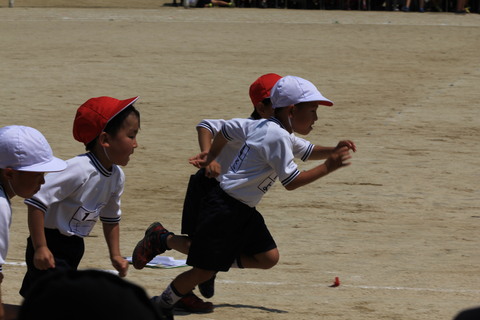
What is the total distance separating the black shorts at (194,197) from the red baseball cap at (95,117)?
1112mm

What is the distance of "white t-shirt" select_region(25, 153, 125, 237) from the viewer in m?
4.54

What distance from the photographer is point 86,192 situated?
4.64m

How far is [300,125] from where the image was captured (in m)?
5.41

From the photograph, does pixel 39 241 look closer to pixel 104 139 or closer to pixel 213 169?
pixel 104 139

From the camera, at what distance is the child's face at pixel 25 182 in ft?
13.1

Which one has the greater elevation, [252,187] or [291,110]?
[291,110]

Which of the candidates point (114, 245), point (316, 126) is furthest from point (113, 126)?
point (316, 126)

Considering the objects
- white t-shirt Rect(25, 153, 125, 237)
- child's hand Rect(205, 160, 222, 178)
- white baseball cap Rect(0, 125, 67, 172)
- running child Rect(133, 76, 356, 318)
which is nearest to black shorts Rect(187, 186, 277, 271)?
running child Rect(133, 76, 356, 318)

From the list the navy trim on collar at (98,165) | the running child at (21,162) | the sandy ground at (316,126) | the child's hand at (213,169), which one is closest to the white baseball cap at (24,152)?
the running child at (21,162)

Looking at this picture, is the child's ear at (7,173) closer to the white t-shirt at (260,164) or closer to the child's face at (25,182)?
the child's face at (25,182)

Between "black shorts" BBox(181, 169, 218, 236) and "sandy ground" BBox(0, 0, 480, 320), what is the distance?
0.47 metres

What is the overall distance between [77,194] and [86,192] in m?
0.05

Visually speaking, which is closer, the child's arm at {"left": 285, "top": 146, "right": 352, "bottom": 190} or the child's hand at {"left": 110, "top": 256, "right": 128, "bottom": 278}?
the child's hand at {"left": 110, "top": 256, "right": 128, "bottom": 278}

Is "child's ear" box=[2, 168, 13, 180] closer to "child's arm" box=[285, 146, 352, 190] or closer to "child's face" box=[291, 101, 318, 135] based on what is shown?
"child's arm" box=[285, 146, 352, 190]
